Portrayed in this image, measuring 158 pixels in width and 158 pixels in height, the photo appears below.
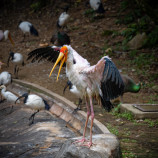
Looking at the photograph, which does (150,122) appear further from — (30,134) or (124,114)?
(30,134)

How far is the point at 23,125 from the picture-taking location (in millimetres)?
6387

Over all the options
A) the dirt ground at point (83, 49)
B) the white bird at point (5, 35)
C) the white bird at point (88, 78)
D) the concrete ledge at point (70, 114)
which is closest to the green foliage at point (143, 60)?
the dirt ground at point (83, 49)

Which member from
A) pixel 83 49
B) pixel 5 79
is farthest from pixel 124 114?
pixel 83 49

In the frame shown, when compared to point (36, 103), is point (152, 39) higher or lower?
higher

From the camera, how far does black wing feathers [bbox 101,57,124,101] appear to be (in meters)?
3.68

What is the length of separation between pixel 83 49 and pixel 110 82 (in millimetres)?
8240

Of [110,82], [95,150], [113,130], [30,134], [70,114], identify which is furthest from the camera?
[70,114]

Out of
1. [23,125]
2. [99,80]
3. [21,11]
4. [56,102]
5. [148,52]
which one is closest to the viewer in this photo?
[99,80]

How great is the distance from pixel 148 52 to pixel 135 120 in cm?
551

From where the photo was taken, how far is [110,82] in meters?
3.89

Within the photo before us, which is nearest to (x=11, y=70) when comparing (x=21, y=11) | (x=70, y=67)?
(x=70, y=67)

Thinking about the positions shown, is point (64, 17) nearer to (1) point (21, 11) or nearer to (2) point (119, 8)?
(2) point (119, 8)

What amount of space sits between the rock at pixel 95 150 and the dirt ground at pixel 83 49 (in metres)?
0.57

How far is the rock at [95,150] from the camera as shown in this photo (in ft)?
12.1
